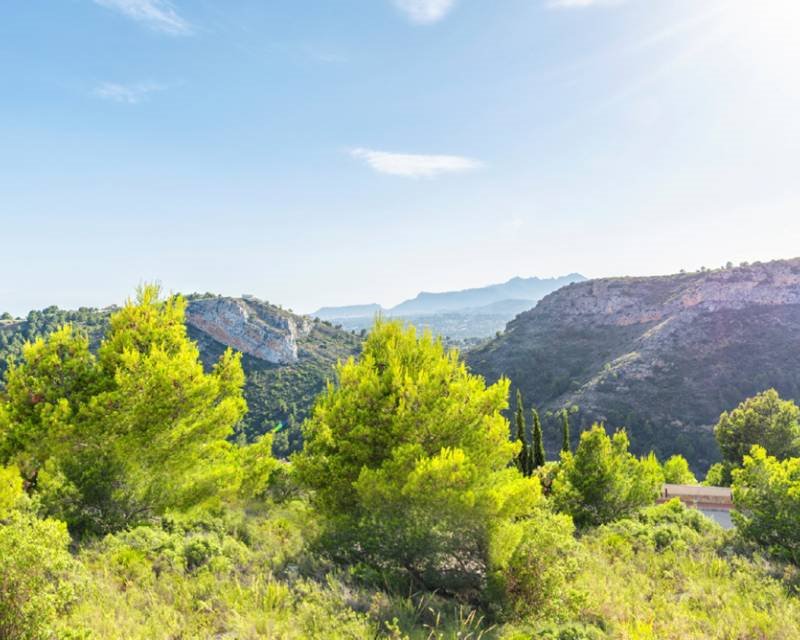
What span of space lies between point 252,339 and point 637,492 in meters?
104

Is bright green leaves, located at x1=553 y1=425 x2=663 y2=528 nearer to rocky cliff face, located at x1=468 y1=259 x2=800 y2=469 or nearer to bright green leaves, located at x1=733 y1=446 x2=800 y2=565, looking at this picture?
bright green leaves, located at x1=733 y1=446 x2=800 y2=565

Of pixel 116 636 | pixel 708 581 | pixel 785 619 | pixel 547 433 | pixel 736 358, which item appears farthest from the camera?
pixel 736 358

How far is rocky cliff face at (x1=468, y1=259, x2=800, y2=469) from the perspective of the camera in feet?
214

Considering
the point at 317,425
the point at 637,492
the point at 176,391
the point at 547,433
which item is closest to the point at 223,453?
the point at 176,391

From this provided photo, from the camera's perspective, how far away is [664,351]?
7919 cm

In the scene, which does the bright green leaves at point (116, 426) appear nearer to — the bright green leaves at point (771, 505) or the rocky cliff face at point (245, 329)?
the bright green leaves at point (771, 505)

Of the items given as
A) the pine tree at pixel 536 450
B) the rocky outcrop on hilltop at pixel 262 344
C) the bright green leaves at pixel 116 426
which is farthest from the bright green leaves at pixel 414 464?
the rocky outcrop on hilltop at pixel 262 344

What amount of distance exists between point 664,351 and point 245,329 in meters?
91.6

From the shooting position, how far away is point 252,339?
111m

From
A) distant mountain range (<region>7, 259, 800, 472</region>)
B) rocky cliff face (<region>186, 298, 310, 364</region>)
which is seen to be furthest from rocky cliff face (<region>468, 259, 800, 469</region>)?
rocky cliff face (<region>186, 298, 310, 364</region>)

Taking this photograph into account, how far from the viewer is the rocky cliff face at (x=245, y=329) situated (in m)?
110

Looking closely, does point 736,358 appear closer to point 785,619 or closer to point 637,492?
point 637,492

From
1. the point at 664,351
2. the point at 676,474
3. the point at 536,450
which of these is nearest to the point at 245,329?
the point at 664,351

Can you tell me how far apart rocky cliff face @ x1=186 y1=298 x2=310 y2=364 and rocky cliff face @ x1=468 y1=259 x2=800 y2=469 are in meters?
46.5
